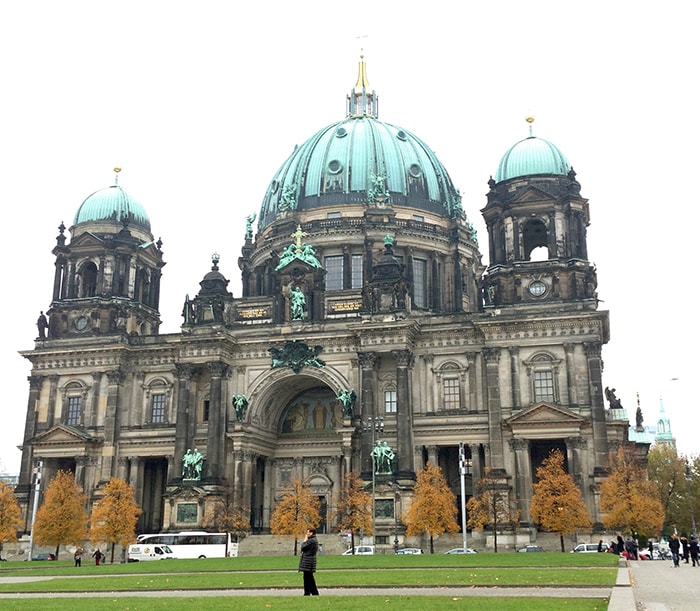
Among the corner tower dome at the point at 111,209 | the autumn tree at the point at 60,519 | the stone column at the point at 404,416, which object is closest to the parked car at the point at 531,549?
the stone column at the point at 404,416

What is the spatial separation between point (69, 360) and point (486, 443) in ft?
119

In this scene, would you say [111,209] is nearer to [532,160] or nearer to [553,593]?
[532,160]

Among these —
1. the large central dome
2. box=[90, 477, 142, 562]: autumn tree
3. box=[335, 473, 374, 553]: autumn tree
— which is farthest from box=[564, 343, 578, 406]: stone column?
box=[90, 477, 142, 562]: autumn tree

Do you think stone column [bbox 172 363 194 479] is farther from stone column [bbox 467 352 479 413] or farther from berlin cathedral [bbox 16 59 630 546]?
stone column [bbox 467 352 479 413]

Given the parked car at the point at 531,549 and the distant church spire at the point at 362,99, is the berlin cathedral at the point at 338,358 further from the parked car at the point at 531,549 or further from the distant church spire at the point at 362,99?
the distant church spire at the point at 362,99

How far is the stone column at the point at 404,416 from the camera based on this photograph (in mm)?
66438

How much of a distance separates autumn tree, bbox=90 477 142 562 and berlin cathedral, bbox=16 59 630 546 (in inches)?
176

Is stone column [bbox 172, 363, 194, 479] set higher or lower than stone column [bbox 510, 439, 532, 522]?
higher

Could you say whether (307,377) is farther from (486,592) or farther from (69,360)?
(486,592)

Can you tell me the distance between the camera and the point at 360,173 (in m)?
86.6

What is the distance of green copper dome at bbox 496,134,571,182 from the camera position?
236 feet

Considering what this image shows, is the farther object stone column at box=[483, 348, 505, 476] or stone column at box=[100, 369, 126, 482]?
stone column at box=[100, 369, 126, 482]

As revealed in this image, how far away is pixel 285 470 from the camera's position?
77.0m

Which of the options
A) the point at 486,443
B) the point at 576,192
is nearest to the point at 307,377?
the point at 486,443
